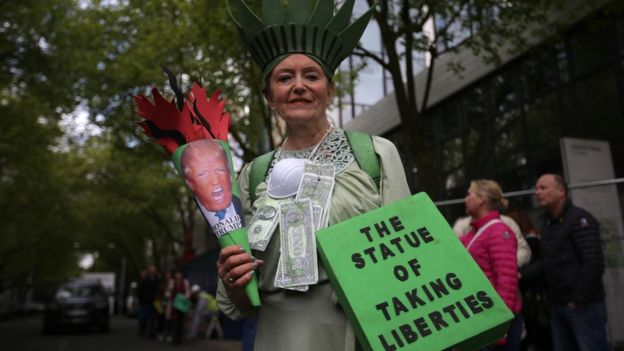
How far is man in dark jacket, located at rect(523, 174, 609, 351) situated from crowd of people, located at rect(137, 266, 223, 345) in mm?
10589

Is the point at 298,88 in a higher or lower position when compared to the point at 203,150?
higher

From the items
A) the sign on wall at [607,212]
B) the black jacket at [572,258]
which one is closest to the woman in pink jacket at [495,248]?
the black jacket at [572,258]

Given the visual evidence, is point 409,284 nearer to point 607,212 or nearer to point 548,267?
point 548,267

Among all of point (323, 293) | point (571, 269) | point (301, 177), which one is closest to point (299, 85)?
point (301, 177)

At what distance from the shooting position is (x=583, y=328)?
4117 millimetres

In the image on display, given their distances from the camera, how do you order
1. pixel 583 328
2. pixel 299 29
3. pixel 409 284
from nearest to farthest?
pixel 409 284
pixel 299 29
pixel 583 328

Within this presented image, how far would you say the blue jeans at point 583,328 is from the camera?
405 centimetres

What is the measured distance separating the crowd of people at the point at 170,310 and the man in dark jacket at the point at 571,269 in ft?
34.7

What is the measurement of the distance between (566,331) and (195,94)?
3.85 meters

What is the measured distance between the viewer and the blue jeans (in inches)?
159

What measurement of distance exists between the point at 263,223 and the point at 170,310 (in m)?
13.1

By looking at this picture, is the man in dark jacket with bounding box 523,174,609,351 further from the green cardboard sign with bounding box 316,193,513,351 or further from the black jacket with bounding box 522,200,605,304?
the green cardboard sign with bounding box 316,193,513,351

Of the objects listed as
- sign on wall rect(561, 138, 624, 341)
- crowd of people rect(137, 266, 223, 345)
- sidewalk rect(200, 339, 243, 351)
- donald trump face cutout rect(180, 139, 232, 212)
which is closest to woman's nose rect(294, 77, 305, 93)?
donald trump face cutout rect(180, 139, 232, 212)

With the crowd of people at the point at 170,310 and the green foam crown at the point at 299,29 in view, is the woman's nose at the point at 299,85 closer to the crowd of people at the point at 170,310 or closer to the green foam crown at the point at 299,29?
the green foam crown at the point at 299,29
